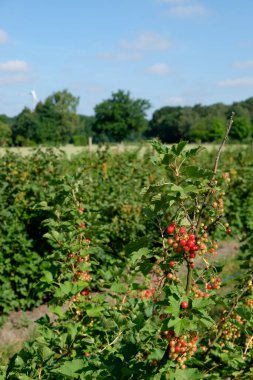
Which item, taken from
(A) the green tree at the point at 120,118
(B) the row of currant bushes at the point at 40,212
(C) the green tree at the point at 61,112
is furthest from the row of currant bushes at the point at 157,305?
(A) the green tree at the point at 120,118

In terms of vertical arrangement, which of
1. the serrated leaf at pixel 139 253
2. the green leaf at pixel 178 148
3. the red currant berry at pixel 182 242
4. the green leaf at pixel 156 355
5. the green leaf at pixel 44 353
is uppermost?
the green leaf at pixel 178 148

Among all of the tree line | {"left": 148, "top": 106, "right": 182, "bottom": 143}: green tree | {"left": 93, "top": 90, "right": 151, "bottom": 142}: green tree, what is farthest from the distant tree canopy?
{"left": 148, "top": 106, "right": 182, "bottom": 143}: green tree

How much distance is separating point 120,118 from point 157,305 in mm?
78274

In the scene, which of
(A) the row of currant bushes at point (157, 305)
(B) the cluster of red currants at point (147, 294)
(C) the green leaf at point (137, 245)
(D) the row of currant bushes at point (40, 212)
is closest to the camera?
(A) the row of currant bushes at point (157, 305)

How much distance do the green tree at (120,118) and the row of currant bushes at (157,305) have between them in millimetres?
75938

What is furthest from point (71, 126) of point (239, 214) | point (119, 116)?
point (239, 214)

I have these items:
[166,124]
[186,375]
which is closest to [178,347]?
[186,375]

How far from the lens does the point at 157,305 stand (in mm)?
2186

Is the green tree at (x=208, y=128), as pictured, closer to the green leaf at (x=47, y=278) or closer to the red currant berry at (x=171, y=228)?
the green leaf at (x=47, y=278)

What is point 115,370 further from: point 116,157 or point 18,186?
point 116,157

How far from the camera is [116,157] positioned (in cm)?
920

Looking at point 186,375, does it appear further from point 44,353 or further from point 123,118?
point 123,118

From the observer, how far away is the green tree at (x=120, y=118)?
7944 centimetres

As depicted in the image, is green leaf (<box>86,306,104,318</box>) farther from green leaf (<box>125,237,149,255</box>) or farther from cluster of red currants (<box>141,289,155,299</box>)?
cluster of red currants (<box>141,289,155,299</box>)
